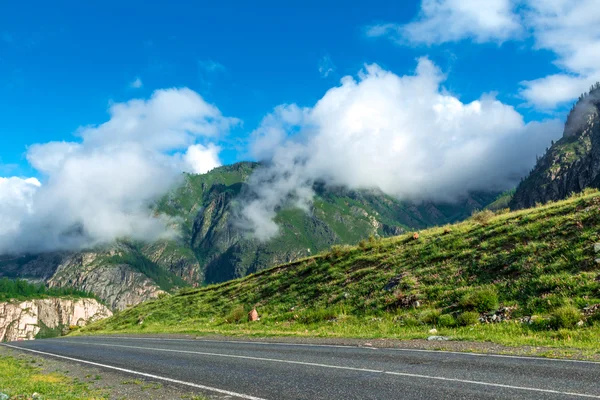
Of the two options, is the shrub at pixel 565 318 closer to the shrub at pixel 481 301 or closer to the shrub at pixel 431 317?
the shrub at pixel 481 301

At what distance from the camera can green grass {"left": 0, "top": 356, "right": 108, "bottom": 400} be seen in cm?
1151

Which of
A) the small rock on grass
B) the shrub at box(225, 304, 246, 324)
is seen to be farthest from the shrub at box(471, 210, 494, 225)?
the shrub at box(225, 304, 246, 324)

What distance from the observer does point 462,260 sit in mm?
25969

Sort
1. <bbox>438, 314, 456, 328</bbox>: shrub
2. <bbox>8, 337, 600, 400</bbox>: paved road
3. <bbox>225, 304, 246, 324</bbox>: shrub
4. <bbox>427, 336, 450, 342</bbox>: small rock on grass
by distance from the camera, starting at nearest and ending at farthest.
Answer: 1. <bbox>8, 337, 600, 400</bbox>: paved road
2. <bbox>427, 336, 450, 342</bbox>: small rock on grass
3. <bbox>438, 314, 456, 328</bbox>: shrub
4. <bbox>225, 304, 246, 324</bbox>: shrub

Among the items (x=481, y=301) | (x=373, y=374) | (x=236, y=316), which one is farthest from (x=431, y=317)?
(x=236, y=316)

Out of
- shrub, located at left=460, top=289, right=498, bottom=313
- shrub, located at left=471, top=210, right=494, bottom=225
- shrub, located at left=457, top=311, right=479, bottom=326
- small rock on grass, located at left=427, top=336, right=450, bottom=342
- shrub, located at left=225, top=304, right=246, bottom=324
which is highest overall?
shrub, located at left=471, top=210, right=494, bottom=225

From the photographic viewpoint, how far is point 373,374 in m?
11.4

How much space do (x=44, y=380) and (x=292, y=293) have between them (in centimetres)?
2185

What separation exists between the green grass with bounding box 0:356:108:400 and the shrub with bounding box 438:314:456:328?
15827 mm

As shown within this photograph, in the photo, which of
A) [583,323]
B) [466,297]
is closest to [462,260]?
[466,297]

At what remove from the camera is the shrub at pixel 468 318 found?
61.4 feet

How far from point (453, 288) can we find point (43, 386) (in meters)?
21.0

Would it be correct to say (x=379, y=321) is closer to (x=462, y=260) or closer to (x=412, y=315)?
(x=412, y=315)

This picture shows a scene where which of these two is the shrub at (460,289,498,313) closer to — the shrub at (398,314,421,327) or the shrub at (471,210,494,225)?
the shrub at (398,314,421,327)
